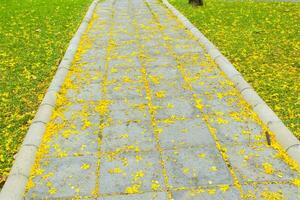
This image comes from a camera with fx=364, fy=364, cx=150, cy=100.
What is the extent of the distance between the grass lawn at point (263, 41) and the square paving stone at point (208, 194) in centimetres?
176

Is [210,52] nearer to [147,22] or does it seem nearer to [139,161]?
[147,22]

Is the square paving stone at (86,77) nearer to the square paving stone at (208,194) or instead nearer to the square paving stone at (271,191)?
the square paving stone at (208,194)

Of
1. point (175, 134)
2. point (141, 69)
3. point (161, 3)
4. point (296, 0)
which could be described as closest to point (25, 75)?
point (141, 69)

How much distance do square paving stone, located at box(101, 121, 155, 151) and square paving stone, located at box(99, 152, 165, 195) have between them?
0.22m

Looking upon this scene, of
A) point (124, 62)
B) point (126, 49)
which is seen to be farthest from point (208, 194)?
point (126, 49)

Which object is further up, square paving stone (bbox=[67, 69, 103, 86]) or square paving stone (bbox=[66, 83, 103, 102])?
square paving stone (bbox=[67, 69, 103, 86])

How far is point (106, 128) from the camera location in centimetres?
593

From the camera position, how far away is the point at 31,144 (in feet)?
17.7

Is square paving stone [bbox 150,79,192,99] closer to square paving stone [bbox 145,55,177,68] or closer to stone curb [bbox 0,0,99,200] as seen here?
square paving stone [bbox 145,55,177,68]

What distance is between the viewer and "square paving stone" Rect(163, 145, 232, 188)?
4675 millimetres

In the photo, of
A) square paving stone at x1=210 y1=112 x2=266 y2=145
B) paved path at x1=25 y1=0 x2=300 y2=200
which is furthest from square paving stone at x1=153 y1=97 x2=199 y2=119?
square paving stone at x1=210 y1=112 x2=266 y2=145

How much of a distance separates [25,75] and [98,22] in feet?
17.6

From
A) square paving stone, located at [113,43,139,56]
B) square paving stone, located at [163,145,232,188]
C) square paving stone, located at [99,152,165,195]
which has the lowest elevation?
square paving stone, located at [163,145,232,188]

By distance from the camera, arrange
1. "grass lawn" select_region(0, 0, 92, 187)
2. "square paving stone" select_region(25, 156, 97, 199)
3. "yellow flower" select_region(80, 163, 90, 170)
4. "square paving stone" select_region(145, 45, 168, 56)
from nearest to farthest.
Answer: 1. "square paving stone" select_region(25, 156, 97, 199)
2. "yellow flower" select_region(80, 163, 90, 170)
3. "grass lawn" select_region(0, 0, 92, 187)
4. "square paving stone" select_region(145, 45, 168, 56)
